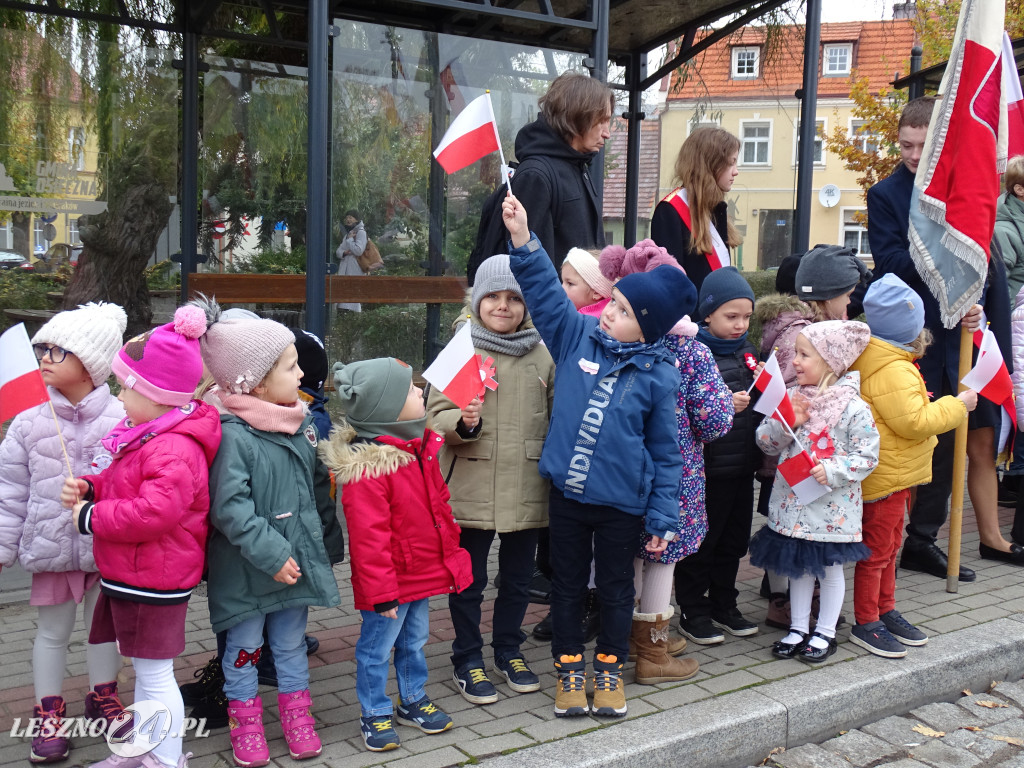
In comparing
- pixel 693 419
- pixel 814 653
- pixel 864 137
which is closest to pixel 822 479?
pixel 693 419

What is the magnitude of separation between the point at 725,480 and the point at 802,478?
0.34 metres

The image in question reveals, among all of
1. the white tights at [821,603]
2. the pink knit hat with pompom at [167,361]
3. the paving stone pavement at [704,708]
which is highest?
the pink knit hat with pompom at [167,361]

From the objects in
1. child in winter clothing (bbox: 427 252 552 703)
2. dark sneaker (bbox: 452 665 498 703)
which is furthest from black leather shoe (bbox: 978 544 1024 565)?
dark sneaker (bbox: 452 665 498 703)

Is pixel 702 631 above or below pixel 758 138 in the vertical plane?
below

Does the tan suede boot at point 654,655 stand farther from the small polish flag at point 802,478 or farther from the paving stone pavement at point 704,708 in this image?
the small polish flag at point 802,478

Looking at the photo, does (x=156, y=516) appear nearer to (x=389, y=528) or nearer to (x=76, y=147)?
(x=389, y=528)

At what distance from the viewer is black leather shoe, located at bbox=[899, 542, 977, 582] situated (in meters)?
5.30

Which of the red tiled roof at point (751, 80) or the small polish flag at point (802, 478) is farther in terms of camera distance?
the red tiled roof at point (751, 80)

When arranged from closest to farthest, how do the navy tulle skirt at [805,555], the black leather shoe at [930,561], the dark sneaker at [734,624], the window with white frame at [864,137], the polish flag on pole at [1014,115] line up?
the navy tulle skirt at [805,555], the dark sneaker at [734,624], the polish flag on pole at [1014,115], the black leather shoe at [930,561], the window with white frame at [864,137]

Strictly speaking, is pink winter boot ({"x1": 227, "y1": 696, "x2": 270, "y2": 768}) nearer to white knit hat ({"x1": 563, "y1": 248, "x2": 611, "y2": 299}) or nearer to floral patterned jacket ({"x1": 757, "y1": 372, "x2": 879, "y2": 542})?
white knit hat ({"x1": 563, "y1": 248, "x2": 611, "y2": 299})

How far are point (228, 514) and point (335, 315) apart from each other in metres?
3.18

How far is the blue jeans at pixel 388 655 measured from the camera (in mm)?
3312

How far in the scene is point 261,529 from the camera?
3.05 metres

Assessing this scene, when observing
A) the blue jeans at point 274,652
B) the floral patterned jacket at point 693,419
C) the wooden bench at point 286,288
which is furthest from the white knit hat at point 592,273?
the wooden bench at point 286,288
